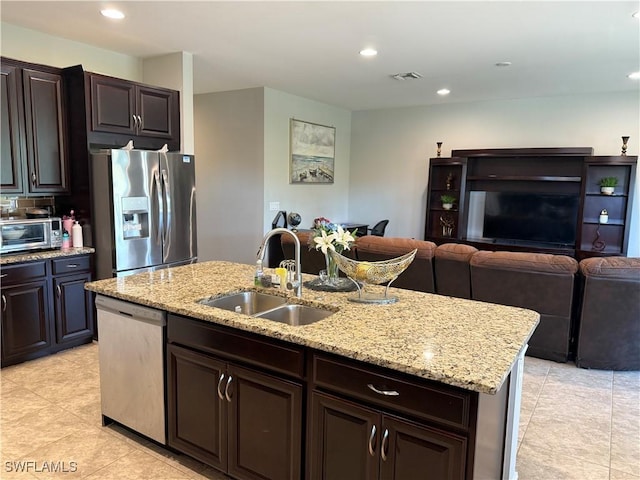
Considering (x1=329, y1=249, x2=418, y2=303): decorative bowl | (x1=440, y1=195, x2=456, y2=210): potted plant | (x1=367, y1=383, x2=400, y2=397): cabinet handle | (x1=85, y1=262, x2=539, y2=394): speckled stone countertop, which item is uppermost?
(x1=440, y1=195, x2=456, y2=210): potted plant

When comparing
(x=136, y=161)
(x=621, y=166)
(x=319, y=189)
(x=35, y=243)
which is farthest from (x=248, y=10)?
(x=621, y=166)

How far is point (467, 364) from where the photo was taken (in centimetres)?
157

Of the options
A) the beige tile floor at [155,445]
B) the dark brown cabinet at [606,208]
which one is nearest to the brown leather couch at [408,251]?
the beige tile floor at [155,445]

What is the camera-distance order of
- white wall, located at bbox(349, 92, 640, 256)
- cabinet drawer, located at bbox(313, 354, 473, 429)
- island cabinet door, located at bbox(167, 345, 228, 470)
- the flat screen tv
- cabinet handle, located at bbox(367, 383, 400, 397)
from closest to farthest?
cabinet drawer, located at bbox(313, 354, 473, 429) < cabinet handle, located at bbox(367, 383, 400, 397) < island cabinet door, located at bbox(167, 345, 228, 470) < white wall, located at bbox(349, 92, 640, 256) < the flat screen tv

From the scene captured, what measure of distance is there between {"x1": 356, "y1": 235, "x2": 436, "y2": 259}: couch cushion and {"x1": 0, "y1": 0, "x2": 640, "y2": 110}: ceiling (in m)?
1.78

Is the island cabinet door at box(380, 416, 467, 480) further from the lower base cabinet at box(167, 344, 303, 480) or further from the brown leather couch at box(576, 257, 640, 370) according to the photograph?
the brown leather couch at box(576, 257, 640, 370)

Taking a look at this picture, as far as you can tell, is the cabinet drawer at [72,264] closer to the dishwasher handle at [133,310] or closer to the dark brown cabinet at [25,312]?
the dark brown cabinet at [25,312]

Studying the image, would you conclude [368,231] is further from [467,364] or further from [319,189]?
[467,364]

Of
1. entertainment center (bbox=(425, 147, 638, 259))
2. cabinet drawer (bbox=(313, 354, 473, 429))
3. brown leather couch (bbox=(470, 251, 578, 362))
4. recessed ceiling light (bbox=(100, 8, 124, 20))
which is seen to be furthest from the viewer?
entertainment center (bbox=(425, 147, 638, 259))

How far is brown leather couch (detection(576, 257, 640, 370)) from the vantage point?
348 centimetres

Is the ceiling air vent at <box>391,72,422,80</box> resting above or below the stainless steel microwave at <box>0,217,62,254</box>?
above

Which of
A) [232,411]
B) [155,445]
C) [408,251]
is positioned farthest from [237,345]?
[408,251]

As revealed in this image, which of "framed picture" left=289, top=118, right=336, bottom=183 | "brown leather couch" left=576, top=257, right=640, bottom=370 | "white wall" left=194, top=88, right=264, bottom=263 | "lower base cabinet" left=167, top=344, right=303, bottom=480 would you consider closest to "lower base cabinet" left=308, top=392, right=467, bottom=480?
"lower base cabinet" left=167, top=344, right=303, bottom=480

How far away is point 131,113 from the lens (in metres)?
4.15
